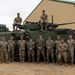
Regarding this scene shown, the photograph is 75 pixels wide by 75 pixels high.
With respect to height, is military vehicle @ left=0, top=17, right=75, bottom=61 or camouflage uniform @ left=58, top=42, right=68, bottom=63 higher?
military vehicle @ left=0, top=17, right=75, bottom=61

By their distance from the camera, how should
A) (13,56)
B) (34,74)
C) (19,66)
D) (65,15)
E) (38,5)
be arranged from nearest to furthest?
(34,74) → (19,66) → (13,56) → (65,15) → (38,5)

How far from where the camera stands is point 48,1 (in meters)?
35.8

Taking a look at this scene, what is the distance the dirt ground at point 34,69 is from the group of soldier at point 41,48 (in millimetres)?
629

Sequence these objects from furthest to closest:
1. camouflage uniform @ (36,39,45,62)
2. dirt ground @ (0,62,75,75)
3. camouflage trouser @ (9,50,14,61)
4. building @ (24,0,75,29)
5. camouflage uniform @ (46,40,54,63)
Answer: building @ (24,0,75,29) < camouflage trouser @ (9,50,14,61) < camouflage uniform @ (36,39,45,62) < camouflage uniform @ (46,40,54,63) < dirt ground @ (0,62,75,75)

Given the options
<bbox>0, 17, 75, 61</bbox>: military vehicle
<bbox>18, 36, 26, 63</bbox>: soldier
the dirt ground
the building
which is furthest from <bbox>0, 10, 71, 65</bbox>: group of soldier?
the building

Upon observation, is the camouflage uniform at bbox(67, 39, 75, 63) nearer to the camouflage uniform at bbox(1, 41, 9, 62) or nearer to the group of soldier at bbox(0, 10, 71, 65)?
the group of soldier at bbox(0, 10, 71, 65)

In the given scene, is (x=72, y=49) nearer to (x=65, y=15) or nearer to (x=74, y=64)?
(x=74, y=64)

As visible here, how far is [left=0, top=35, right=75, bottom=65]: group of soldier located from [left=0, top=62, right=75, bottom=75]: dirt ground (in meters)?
0.63

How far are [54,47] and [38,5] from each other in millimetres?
16163

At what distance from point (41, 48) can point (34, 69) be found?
2377mm

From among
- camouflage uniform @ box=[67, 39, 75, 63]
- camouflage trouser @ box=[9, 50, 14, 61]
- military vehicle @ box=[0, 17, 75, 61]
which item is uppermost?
military vehicle @ box=[0, 17, 75, 61]

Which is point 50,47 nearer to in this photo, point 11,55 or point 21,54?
point 21,54

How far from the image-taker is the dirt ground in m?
18.1

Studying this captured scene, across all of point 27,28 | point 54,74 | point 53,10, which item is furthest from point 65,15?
point 54,74
